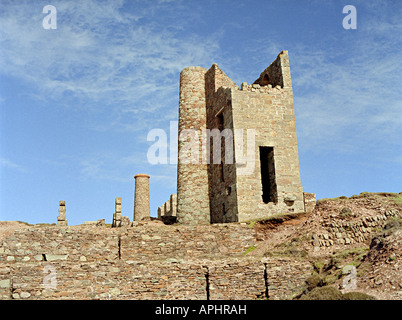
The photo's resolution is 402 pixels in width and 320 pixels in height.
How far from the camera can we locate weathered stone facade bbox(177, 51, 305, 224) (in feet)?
71.1

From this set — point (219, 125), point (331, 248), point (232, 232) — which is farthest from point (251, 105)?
point (331, 248)

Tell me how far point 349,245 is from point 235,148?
812cm

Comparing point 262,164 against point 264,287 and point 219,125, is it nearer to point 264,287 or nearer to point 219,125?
point 219,125

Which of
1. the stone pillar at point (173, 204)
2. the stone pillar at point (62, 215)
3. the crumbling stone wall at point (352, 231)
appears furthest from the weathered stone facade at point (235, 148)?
the stone pillar at point (173, 204)

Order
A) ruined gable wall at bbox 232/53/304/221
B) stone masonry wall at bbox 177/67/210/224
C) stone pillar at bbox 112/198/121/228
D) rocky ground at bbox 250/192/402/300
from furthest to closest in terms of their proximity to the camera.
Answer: stone pillar at bbox 112/198/121/228, stone masonry wall at bbox 177/67/210/224, ruined gable wall at bbox 232/53/304/221, rocky ground at bbox 250/192/402/300

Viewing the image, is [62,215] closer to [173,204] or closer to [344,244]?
[173,204]

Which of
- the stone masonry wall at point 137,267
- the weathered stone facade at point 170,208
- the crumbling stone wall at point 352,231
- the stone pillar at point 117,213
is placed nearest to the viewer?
the stone masonry wall at point 137,267

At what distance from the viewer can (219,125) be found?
24203 millimetres

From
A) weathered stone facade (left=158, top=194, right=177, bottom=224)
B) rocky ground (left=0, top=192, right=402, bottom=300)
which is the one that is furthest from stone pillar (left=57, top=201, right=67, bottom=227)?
rocky ground (left=0, top=192, right=402, bottom=300)

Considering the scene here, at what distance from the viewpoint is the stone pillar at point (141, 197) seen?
33812 millimetres

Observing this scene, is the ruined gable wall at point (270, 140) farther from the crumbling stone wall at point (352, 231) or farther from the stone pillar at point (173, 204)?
the stone pillar at point (173, 204)

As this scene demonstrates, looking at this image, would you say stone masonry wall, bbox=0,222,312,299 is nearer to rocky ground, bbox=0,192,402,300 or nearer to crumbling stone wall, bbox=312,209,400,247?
rocky ground, bbox=0,192,402,300
